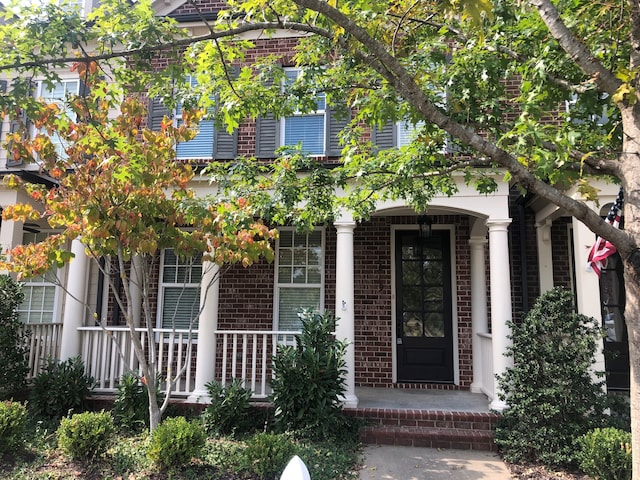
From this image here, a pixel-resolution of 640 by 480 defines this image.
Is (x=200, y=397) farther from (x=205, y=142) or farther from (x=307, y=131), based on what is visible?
(x=307, y=131)

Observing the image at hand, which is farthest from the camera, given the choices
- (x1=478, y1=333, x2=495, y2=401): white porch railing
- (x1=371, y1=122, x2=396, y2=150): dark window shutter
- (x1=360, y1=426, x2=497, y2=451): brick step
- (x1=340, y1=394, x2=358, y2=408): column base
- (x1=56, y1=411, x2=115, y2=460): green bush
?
(x1=371, y1=122, x2=396, y2=150): dark window shutter

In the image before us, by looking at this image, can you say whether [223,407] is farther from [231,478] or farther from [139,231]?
[139,231]

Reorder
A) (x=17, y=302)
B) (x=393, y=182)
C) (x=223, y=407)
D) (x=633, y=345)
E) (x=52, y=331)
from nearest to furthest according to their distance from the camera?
(x=633, y=345) → (x=393, y=182) → (x=223, y=407) → (x=17, y=302) → (x=52, y=331)

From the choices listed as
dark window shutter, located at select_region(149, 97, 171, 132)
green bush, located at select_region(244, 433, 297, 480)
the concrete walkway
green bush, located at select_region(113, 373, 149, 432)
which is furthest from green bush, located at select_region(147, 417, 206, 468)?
dark window shutter, located at select_region(149, 97, 171, 132)

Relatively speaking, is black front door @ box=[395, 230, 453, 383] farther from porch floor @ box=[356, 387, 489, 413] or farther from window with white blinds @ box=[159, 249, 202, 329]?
→ window with white blinds @ box=[159, 249, 202, 329]

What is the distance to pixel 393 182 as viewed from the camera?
4250mm

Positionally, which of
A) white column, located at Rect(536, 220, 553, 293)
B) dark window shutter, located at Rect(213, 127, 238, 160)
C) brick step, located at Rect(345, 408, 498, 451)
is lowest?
brick step, located at Rect(345, 408, 498, 451)

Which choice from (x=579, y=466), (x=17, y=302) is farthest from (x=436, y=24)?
(x=17, y=302)

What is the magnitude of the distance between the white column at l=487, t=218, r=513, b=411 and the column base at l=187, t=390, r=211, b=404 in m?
3.73

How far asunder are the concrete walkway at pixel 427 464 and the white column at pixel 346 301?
32.3 inches

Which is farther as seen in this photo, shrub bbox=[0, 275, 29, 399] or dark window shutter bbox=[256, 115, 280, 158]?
dark window shutter bbox=[256, 115, 280, 158]

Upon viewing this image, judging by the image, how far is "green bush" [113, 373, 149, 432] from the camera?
220 inches

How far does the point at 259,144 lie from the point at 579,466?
20.2 ft

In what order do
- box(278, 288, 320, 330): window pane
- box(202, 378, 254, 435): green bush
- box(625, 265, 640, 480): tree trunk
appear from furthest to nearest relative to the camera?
1. box(278, 288, 320, 330): window pane
2. box(202, 378, 254, 435): green bush
3. box(625, 265, 640, 480): tree trunk
